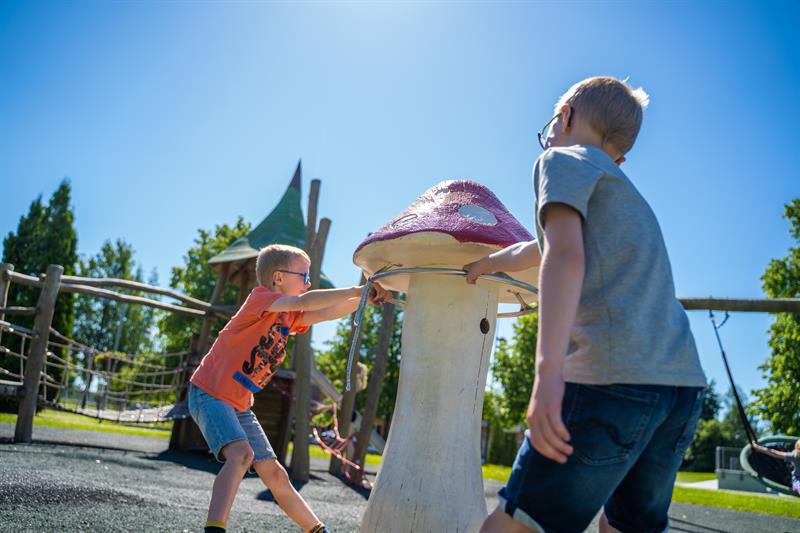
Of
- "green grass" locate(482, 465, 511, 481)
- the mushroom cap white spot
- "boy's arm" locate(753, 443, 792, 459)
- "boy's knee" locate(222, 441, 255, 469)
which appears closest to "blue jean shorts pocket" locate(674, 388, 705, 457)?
the mushroom cap white spot

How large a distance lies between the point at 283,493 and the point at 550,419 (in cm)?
180

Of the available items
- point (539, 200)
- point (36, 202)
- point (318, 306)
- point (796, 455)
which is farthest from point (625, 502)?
point (36, 202)

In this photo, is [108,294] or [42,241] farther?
[42,241]

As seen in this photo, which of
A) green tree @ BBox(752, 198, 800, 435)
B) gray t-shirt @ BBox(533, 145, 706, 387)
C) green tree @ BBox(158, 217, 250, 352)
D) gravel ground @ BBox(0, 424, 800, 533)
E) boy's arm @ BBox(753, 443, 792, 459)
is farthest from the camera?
green tree @ BBox(158, 217, 250, 352)

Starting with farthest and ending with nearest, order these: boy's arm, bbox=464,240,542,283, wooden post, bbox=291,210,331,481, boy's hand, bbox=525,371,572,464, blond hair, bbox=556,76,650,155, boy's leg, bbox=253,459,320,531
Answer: wooden post, bbox=291,210,331,481, boy's leg, bbox=253,459,320,531, boy's arm, bbox=464,240,542,283, blond hair, bbox=556,76,650,155, boy's hand, bbox=525,371,572,464

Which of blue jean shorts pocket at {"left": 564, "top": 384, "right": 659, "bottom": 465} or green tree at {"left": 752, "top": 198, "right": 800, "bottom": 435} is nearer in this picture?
blue jean shorts pocket at {"left": 564, "top": 384, "right": 659, "bottom": 465}

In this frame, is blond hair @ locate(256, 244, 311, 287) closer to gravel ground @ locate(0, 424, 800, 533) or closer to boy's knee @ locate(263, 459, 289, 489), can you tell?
boy's knee @ locate(263, 459, 289, 489)

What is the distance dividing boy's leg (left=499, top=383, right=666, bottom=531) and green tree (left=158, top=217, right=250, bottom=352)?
78.0 ft

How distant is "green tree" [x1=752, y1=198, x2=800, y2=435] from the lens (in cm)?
1964

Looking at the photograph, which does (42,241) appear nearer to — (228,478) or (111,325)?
(111,325)

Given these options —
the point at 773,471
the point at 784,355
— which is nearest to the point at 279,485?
the point at 773,471

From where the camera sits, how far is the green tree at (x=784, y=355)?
19.6 metres

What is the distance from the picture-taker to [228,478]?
8.36ft

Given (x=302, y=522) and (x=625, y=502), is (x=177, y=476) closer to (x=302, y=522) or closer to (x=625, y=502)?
(x=302, y=522)
